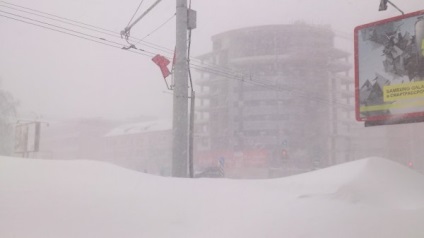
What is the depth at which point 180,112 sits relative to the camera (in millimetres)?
10727

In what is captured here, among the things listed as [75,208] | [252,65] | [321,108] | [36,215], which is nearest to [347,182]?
[75,208]

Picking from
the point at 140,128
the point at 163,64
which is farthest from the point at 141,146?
the point at 163,64

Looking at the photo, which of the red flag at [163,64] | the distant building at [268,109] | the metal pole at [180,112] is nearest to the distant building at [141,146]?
the distant building at [268,109]

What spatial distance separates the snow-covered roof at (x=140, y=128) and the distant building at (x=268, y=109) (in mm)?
6769

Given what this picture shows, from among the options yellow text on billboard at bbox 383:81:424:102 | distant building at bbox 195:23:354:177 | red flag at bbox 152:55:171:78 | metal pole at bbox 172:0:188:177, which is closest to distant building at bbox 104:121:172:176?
distant building at bbox 195:23:354:177

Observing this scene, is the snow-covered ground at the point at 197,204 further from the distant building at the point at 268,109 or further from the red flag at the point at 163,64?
the distant building at the point at 268,109

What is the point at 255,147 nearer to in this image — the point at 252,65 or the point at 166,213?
the point at 252,65

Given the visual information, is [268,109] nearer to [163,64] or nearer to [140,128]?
[140,128]

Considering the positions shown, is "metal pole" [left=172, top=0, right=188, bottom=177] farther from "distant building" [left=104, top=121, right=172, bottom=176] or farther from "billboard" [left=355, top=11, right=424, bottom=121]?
"distant building" [left=104, top=121, right=172, bottom=176]

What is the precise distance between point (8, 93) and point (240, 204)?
87.2 ft

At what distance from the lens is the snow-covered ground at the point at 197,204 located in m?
3.60

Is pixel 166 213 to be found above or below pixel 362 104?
below

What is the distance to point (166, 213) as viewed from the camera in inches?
158

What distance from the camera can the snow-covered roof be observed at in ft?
173
